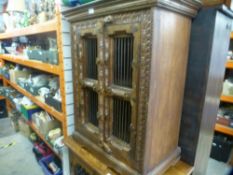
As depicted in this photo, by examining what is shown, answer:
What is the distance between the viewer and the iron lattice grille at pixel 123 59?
0.83 m

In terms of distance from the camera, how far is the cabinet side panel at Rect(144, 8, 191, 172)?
28.9 inches

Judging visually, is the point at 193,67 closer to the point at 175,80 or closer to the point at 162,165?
the point at 175,80

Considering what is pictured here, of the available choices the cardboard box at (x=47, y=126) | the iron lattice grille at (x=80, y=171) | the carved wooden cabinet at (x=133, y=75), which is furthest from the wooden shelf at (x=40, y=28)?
the iron lattice grille at (x=80, y=171)

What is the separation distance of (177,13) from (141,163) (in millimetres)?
703

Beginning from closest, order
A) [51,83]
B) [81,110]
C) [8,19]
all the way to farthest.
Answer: [81,110], [51,83], [8,19]

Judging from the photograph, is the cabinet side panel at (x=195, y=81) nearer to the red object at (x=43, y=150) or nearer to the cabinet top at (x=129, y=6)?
the cabinet top at (x=129, y=6)

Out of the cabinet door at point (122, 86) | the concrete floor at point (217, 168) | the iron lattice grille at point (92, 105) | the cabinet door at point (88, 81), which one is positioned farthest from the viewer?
the concrete floor at point (217, 168)

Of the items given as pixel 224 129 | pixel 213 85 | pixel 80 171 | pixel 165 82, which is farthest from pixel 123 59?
Answer: pixel 224 129

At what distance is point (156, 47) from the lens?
2.36 ft

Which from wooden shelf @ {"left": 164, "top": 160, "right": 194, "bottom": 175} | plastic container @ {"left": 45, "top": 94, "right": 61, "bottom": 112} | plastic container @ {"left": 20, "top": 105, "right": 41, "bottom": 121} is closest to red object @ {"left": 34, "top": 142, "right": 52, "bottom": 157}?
plastic container @ {"left": 20, "top": 105, "right": 41, "bottom": 121}

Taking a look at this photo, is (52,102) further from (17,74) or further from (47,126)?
(17,74)

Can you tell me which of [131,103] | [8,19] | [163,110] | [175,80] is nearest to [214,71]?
[175,80]

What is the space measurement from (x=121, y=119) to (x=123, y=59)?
0.32 meters

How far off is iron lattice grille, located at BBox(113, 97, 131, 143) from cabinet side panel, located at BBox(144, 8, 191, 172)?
0.15 meters
